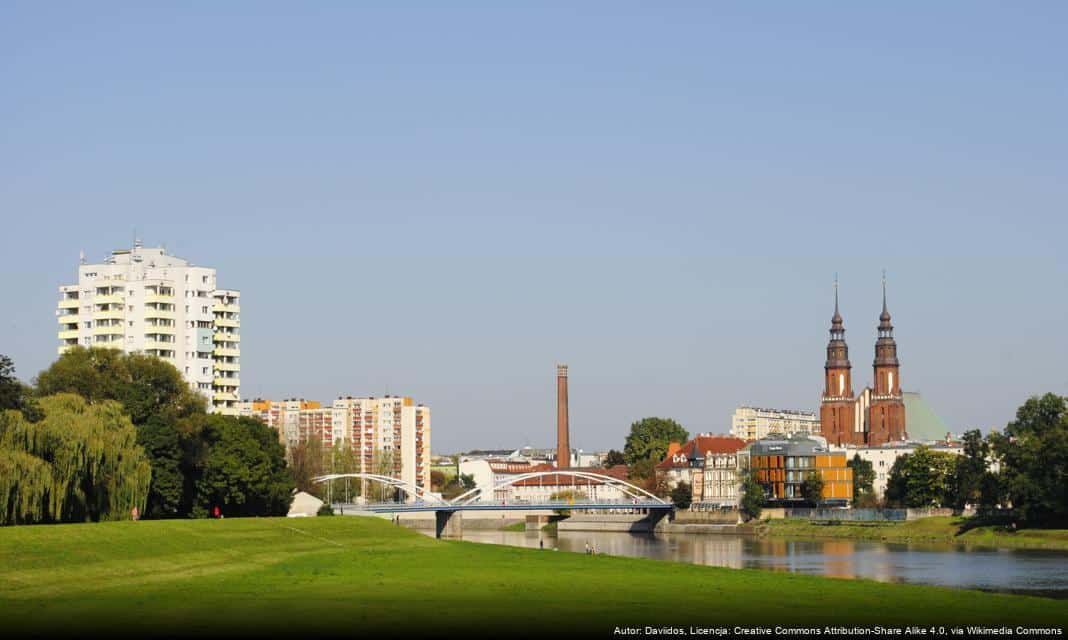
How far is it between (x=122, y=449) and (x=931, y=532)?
68652 mm

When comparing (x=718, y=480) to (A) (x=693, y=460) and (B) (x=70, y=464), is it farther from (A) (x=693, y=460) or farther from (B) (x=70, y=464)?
(B) (x=70, y=464)

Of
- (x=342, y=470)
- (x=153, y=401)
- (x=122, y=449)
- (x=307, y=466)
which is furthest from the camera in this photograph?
(x=342, y=470)

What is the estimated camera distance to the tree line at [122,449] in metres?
66.9

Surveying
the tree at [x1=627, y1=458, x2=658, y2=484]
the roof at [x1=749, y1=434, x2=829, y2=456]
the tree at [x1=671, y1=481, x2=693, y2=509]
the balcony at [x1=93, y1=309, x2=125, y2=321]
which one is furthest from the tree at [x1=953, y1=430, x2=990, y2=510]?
the balcony at [x1=93, y1=309, x2=125, y2=321]

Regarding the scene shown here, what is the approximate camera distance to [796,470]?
15238cm

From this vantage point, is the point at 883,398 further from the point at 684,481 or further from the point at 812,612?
the point at 812,612

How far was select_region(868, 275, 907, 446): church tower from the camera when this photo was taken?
635 ft

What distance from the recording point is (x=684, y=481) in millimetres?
166500

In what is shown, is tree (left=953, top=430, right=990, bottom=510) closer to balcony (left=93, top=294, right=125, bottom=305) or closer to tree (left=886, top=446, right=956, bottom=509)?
tree (left=886, top=446, right=956, bottom=509)

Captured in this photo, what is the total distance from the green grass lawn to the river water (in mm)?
12569

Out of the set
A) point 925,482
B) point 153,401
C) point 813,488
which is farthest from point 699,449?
point 153,401

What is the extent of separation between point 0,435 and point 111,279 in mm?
56574

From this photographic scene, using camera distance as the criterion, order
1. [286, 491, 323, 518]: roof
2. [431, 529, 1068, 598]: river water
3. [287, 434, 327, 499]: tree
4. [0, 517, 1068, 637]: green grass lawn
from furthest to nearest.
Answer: [287, 434, 327, 499]: tree
[286, 491, 323, 518]: roof
[431, 529, 1068, 598]: river water
[0, 517, 1068, 637]: green grass lawn

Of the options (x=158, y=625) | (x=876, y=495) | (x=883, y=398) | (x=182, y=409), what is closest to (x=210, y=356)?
(x=182, y=409)
